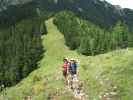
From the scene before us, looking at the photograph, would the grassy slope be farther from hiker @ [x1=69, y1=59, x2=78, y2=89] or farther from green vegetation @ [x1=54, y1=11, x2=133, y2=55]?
green vegetation @ [x1=54, y1=11, x2=133, y2=55]

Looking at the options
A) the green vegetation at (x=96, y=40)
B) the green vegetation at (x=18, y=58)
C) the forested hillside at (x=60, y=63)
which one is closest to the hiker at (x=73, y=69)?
the forested hillside at (x=60, y=63)

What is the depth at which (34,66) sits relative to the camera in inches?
6230

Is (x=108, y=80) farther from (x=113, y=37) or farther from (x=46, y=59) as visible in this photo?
(x=113, y=37)

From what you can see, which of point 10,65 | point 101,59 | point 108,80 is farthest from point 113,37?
point 108,80

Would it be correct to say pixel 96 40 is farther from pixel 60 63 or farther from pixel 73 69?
pixel 73 69

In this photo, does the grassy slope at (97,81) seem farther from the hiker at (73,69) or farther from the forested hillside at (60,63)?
the hiker at (73,69)

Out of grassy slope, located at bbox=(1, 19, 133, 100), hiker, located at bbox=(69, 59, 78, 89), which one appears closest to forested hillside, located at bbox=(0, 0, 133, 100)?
grassy slope, located at bbox=(1, 19, 133, 100)

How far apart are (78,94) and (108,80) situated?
14.2 ft

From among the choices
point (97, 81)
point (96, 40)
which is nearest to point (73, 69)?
point (97, 81)

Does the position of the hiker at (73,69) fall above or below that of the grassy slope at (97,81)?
above

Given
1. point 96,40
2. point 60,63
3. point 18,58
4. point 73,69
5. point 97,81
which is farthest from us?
point 18,58

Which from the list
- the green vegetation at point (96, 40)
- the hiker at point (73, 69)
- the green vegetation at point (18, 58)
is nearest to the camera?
the hiker at point (73, 69)

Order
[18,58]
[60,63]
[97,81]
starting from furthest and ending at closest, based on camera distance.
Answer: [18,58]
[60,63]
[97,81]


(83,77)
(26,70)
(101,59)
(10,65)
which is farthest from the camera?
(10,65)
